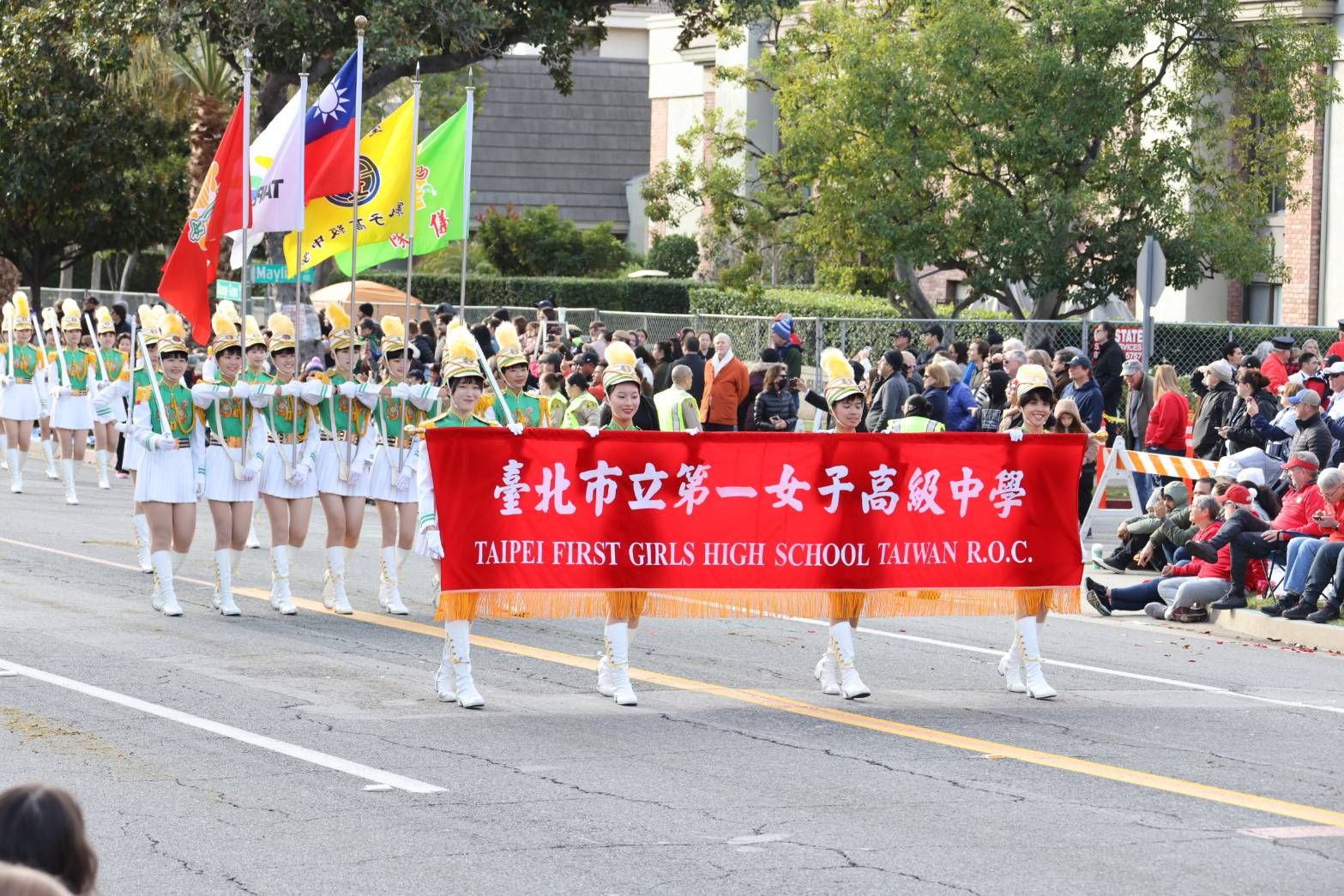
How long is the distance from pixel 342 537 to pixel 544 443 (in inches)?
Answer: 165

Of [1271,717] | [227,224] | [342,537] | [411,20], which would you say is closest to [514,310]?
[411,20]

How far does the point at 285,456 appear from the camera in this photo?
46.8ft

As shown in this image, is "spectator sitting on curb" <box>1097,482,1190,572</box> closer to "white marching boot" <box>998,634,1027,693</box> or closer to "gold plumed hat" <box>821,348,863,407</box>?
"white marching boot" <box>998,634,1027,693</box>

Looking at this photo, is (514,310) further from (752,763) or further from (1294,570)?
(752,763)

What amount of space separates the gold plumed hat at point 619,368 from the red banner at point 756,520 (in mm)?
315

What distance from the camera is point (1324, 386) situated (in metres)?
18.8

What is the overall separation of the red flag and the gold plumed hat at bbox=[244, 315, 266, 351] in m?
0.36

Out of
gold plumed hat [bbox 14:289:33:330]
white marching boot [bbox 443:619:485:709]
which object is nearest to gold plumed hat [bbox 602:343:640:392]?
white marching boot [bbox 443:619:485:709]

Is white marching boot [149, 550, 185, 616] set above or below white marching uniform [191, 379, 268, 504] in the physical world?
below

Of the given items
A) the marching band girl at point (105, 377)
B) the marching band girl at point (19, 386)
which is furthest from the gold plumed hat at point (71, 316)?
the marching band girl at point (19, 386)

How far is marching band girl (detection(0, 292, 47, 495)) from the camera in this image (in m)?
23.6

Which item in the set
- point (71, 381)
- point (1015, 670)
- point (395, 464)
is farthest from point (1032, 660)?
point (71, 381)

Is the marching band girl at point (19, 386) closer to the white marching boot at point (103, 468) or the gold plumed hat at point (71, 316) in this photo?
the gold plumed hat at point (71, 316)

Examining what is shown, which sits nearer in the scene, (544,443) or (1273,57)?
(544,443)
